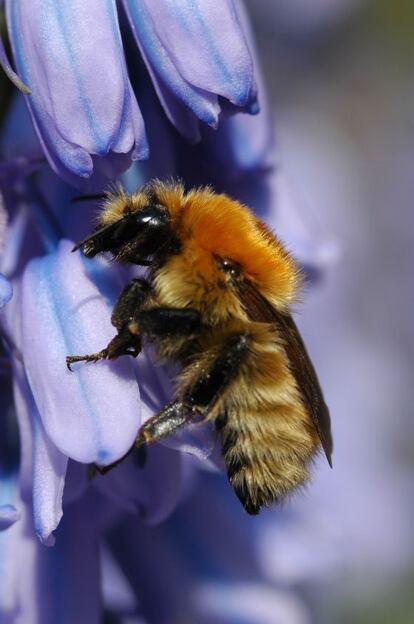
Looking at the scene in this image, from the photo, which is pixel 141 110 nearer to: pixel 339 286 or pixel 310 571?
pixel 310 571

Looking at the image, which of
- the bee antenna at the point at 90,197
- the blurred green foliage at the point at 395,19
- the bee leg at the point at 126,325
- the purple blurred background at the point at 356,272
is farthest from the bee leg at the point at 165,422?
the blurred green foliage at the point at 395,19

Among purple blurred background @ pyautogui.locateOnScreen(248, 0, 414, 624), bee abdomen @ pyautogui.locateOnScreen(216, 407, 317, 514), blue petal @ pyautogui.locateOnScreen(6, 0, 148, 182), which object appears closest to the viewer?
blue petal @ pyautogui.locateOnScreen(6, 0, 148, 182)

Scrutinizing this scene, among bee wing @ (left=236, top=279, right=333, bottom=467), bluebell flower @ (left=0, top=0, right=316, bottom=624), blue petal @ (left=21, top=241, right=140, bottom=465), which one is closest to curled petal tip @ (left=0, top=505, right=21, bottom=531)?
bluebell flower @ (left=0, top=0, right=316, bottom=624)

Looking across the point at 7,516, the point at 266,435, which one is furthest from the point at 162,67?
the point at 7,516

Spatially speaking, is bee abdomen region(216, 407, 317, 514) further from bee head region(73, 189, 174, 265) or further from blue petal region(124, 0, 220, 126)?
blue petal region(124, 0, 220, 126)

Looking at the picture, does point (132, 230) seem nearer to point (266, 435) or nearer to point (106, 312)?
point (106, 312)

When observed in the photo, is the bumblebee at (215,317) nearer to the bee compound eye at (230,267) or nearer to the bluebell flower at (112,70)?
the bee compound eye at (230,267)
